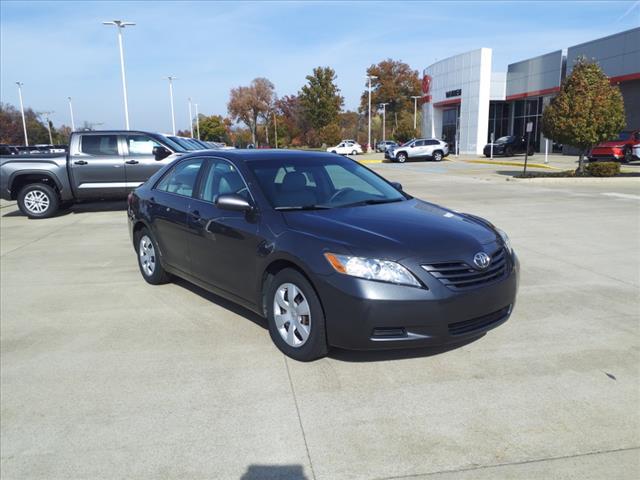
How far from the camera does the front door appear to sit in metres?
4.25

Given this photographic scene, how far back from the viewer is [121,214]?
12.4m

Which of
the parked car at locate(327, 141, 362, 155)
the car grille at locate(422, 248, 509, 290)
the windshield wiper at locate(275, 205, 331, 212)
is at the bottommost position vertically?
the parked car at locate(327, 141, 362, 155)

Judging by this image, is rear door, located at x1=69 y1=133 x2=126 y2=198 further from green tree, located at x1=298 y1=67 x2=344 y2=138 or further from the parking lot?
green tree, located at x1=298 y1=67 x2=344 y2=138

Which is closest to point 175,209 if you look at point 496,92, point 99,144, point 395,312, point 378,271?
point 378,271

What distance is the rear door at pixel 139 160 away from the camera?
11820 millimetres

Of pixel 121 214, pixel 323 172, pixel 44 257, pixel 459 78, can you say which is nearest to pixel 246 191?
pixel 323 172

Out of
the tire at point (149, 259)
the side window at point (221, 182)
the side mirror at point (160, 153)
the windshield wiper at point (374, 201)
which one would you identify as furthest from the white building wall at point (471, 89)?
the side window at point (221, 182)

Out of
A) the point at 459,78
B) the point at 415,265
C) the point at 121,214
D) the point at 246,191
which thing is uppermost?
the point at 459,78

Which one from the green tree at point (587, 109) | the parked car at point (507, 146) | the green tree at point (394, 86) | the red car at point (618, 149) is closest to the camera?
the green tree at point (587, 109)

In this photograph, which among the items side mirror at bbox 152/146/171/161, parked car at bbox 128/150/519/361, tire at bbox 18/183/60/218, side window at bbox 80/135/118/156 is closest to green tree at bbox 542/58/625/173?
side mirror at bbox 152/146/171/161

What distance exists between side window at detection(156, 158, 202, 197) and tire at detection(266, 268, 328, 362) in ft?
5.57

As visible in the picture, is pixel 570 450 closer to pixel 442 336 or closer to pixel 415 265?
pixel 442 336

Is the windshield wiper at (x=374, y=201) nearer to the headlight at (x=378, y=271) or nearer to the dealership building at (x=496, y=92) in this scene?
the headlight at (x=378, y=271)

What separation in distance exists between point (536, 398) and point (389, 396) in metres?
0.95
